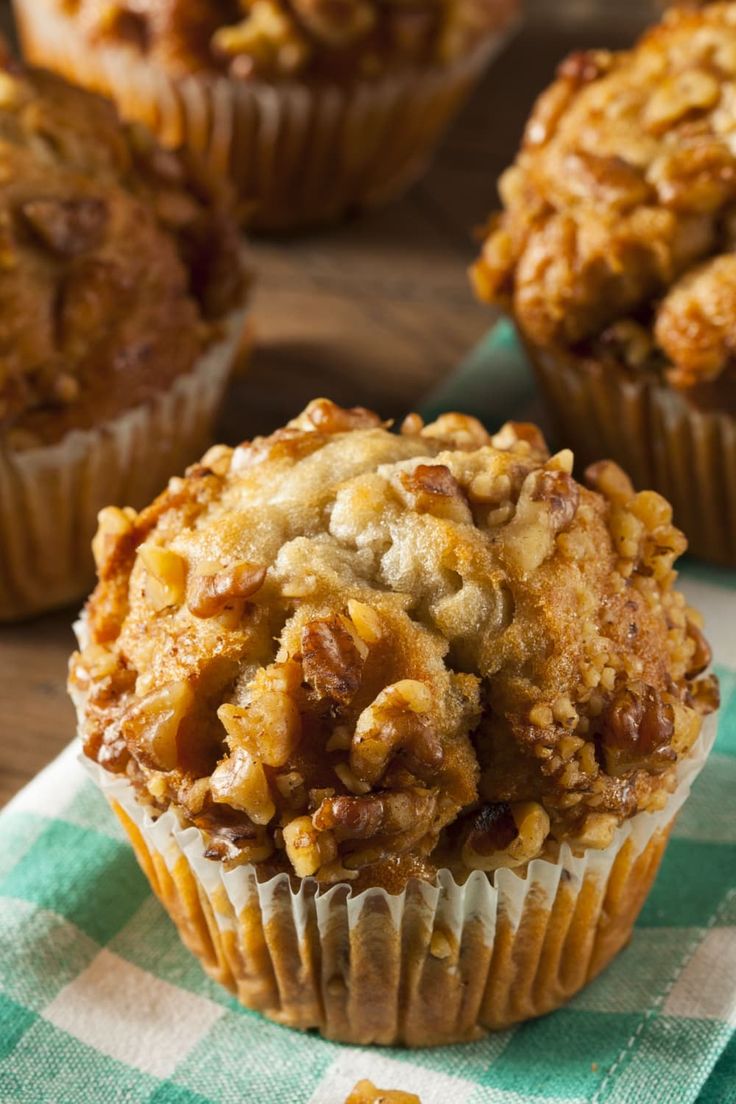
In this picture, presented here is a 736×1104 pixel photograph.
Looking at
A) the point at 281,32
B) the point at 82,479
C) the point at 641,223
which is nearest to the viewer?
the point at 641,223

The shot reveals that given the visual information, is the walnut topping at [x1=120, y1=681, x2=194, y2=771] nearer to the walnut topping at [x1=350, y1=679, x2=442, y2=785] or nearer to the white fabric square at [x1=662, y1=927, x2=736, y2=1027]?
the walnut topping at [x1=350, y1=679, x2=442, y2=785]

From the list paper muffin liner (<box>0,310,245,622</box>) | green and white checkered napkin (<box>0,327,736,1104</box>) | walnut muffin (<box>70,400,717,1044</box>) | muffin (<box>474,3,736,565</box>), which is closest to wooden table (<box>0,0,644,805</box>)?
paper muffin liner (<box>0,310,245,622</box>)

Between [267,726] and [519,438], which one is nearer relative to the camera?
[267,726]

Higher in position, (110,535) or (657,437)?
(110,535)

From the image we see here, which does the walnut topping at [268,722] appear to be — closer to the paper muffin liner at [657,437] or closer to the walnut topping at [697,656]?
the walnut topping at [697,656]

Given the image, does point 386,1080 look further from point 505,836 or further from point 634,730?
point 634,730

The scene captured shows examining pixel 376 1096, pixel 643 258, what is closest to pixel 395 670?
pixel 376 1096
